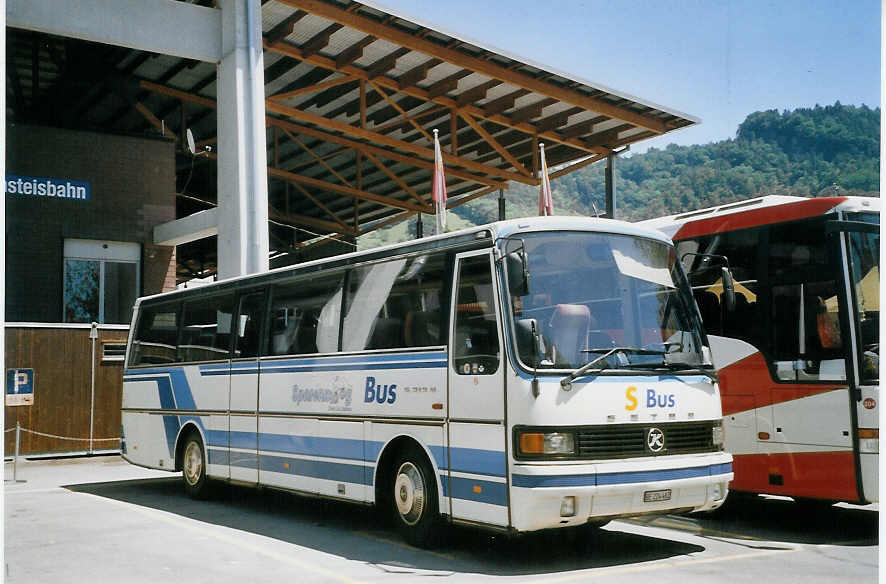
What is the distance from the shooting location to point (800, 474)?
9711 mm

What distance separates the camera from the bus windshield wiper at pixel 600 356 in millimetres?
7891

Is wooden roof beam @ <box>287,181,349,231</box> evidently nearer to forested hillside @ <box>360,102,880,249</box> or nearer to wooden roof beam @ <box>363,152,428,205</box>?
wooden roof beam @ <box>363,152,428,205</box>

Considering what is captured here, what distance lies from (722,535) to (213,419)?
21.2 feet

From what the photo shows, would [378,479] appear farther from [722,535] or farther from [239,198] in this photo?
[239,198]

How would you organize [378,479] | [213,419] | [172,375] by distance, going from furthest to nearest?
[172,375]
[213,419]
[378,479]

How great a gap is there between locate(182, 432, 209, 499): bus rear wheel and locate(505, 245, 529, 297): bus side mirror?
6304mm

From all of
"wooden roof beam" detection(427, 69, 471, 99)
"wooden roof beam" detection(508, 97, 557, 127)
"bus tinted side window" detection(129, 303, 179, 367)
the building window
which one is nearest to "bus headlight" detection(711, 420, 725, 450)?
"bus tinted side window" detection(129, 303, 179, 367)

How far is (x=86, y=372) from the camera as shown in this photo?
18.8 metres

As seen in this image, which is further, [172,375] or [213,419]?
[172,375]

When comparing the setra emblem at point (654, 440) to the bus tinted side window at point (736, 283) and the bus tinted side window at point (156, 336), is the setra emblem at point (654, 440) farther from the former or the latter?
the bus tinted side window at point (156, 336)

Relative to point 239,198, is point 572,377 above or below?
below

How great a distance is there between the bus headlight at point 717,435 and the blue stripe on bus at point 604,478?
0.35 meters

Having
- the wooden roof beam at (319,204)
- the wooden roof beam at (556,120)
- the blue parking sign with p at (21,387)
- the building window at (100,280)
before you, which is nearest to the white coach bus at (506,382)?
the blue parking sign with p at (21,387)

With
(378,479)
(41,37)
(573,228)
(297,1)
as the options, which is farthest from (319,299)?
(41,37)
